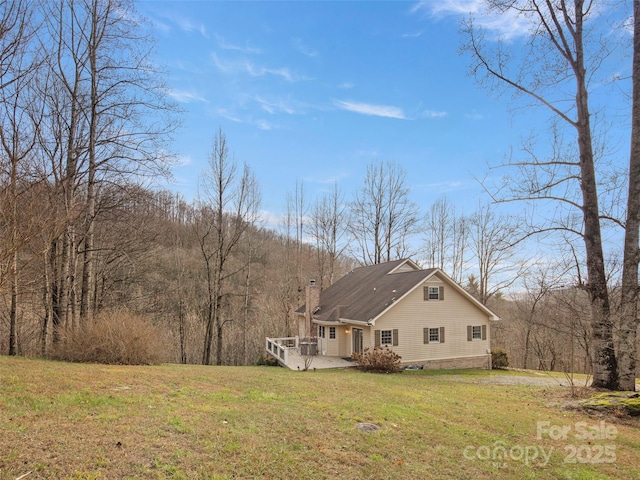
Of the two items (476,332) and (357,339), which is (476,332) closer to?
(476,332)

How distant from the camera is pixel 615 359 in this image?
8672mm

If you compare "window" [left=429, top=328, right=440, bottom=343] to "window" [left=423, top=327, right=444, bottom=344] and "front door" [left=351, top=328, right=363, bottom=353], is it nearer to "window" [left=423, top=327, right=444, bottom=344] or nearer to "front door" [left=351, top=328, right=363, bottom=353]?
"window" [left=423, top=327, right=444, bottom=344]

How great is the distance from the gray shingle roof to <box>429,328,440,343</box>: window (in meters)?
2.88

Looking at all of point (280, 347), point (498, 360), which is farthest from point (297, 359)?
point (498, 360)

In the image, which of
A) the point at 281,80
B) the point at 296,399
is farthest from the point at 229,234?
the point at 296,399

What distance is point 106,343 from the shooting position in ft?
36.1

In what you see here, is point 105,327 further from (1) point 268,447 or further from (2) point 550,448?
(2) point 550,448

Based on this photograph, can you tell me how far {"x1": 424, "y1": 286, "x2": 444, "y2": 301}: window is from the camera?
1978 centimetres

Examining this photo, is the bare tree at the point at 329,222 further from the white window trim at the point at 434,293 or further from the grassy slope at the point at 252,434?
the grassy slope at the point at 252,434

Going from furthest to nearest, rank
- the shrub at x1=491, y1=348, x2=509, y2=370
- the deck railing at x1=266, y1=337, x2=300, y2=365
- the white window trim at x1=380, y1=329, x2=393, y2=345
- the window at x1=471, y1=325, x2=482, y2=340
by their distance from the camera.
→ the shrub at x1=491, y1=348, x2=509, y2=370 < the window at x1=471, y1=325, x2=482, y2=340 < the deck railing at x1=266, y1=337, x2=300, y2=365 < the white window trim at x1=380, y1=329, x2=393, y2=345

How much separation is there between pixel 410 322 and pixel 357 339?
292 cm

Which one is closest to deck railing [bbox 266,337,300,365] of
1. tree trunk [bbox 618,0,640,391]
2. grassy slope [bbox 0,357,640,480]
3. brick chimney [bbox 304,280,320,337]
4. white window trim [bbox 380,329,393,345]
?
brick chimney [bbox 304,280,320,337]

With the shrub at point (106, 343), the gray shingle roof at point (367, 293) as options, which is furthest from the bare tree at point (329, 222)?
the shrub at point (106, 343)

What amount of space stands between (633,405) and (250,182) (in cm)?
2087
